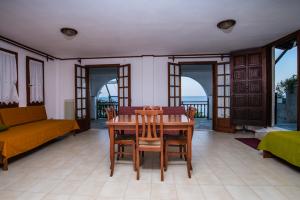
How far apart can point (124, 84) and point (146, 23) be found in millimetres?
2724

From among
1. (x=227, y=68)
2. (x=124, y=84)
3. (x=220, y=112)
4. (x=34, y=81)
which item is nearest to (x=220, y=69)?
(x=227, y=68)

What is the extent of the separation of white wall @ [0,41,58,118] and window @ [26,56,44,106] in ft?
0.35

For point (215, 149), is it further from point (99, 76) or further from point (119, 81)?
point (99, 76)

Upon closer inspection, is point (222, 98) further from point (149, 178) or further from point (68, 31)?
point (68, 31)

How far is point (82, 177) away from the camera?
2516 mm

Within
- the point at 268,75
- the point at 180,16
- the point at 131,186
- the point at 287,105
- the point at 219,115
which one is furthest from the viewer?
the point at 287,105

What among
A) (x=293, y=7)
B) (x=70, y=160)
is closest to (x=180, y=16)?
(x=293, y=7)

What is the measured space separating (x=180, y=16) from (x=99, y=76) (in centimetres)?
699

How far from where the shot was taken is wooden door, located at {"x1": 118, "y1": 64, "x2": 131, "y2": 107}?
224 inches

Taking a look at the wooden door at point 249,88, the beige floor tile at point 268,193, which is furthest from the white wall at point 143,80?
the beige floor tile at point 268,193

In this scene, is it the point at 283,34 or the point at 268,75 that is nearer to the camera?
the point at 283,34

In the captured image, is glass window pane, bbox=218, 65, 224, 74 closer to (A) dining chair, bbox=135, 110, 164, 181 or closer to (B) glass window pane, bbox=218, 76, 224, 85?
(B) glass window pane, bbox=218, 76, 224, 85

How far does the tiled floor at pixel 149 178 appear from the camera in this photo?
2.08m

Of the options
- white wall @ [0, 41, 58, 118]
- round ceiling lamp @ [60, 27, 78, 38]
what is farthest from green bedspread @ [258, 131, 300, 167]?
white wall @ [0, 41, 58, 118]
